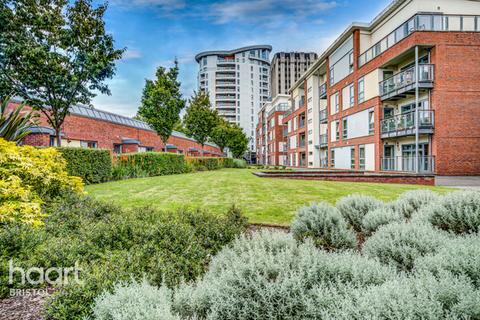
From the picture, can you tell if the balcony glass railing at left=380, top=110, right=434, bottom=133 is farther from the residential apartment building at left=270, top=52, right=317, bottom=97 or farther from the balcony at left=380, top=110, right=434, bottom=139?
the residential apartment building at left=270, top=52, right=317, bottom=97

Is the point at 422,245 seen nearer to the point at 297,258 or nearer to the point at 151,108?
the point at 297,258

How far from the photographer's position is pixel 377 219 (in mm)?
4898

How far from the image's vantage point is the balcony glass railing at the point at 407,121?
1895 cm

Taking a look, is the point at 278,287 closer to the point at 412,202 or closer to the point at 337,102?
the point at 412,202

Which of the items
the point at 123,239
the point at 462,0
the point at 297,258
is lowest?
the point at 123,239

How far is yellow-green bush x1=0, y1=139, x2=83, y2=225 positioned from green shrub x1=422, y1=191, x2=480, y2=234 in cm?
652

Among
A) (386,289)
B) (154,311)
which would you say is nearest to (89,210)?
(154,311)

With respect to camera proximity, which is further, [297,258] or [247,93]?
[247,93]

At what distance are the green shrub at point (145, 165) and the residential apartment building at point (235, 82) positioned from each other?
80745 mm

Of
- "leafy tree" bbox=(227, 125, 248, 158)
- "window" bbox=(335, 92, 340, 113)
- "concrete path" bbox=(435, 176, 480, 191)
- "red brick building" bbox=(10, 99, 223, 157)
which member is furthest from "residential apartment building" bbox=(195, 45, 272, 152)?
"concrete path" bbox=(435, 176, 480, 191)

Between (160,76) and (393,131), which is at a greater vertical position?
(160,76)

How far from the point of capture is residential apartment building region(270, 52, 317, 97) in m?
119

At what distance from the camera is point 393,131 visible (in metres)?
21.3

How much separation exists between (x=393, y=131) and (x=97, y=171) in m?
20.7
